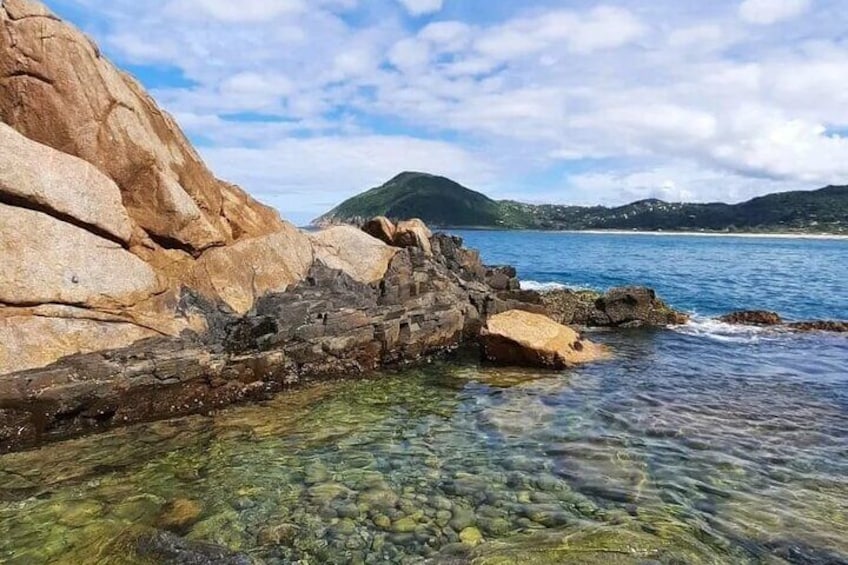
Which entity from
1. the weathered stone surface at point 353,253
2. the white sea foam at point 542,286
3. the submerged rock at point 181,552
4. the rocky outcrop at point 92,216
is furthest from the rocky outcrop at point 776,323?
the submerged rock at point 181,552

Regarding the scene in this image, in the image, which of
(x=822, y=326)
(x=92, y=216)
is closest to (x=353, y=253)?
(x=92, y=216)

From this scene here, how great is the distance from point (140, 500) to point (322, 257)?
44.2 feet

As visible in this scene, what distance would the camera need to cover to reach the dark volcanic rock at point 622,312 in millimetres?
32844

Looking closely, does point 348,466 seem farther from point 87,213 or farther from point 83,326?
point 87,213

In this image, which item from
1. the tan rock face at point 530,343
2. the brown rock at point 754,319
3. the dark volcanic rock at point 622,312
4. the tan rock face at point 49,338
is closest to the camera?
the tan rock face at point 49,338

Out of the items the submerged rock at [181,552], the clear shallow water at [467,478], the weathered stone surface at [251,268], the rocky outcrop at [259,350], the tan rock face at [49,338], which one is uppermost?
the weathered stone surface at [251,268]

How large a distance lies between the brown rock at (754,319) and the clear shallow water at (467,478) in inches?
571

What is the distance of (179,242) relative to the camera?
19016 millimetres

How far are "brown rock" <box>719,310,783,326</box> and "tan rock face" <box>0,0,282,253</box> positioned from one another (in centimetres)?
2980

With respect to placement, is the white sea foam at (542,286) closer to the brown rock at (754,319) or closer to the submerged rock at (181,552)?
the brown rock at (754,319)

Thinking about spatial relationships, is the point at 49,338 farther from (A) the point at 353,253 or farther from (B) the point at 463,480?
(A) the point at 353,253

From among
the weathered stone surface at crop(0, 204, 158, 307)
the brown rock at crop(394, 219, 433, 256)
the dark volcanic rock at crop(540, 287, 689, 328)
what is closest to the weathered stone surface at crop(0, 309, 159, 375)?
the weathered stone surface at crop(0, 204, 158, 307)

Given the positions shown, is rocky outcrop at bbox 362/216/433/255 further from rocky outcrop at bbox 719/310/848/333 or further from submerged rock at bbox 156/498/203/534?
submerged rock at bbox 156/498/203/534

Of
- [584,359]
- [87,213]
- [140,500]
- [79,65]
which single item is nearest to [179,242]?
[87,213]
